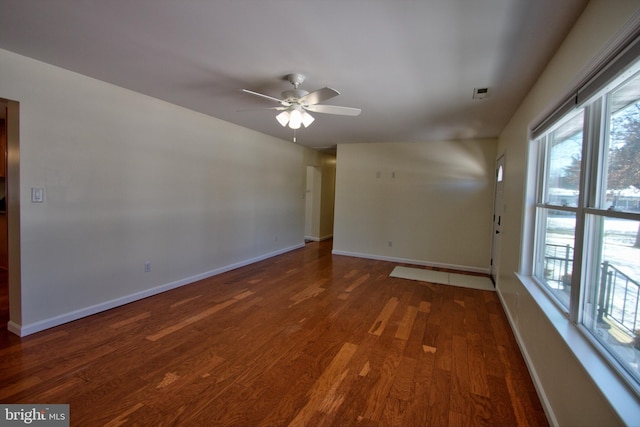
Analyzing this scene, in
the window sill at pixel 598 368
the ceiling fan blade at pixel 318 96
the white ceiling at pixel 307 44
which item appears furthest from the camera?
the ceiling fan blade at pixel 318 96

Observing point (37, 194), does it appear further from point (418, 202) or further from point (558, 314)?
point (418, 202)

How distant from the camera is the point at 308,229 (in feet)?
26.5

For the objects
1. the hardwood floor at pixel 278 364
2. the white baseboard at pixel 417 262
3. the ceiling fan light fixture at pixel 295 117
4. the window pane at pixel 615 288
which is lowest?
the hardwood floor at pixel 278 364

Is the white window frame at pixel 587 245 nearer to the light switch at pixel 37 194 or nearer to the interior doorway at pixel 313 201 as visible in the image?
the light switch at pixel 37 194

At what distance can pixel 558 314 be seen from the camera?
1.91m

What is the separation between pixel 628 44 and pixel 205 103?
3683 millimetres

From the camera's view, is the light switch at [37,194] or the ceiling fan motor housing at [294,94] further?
the ceiling fan motor housing at [294,94]

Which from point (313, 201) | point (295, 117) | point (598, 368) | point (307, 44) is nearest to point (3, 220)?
point (295, 117)

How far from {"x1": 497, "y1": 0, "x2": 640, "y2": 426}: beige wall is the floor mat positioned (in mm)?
1237

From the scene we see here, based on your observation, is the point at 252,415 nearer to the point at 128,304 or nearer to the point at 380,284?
the point at 128,304

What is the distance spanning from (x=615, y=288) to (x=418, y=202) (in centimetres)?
429

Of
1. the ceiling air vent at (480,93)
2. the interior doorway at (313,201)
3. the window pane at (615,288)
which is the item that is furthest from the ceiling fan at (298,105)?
the interior doorway at (313,201)

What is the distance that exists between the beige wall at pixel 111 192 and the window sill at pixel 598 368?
3.98 meters

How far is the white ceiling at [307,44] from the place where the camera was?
1.72 meters
